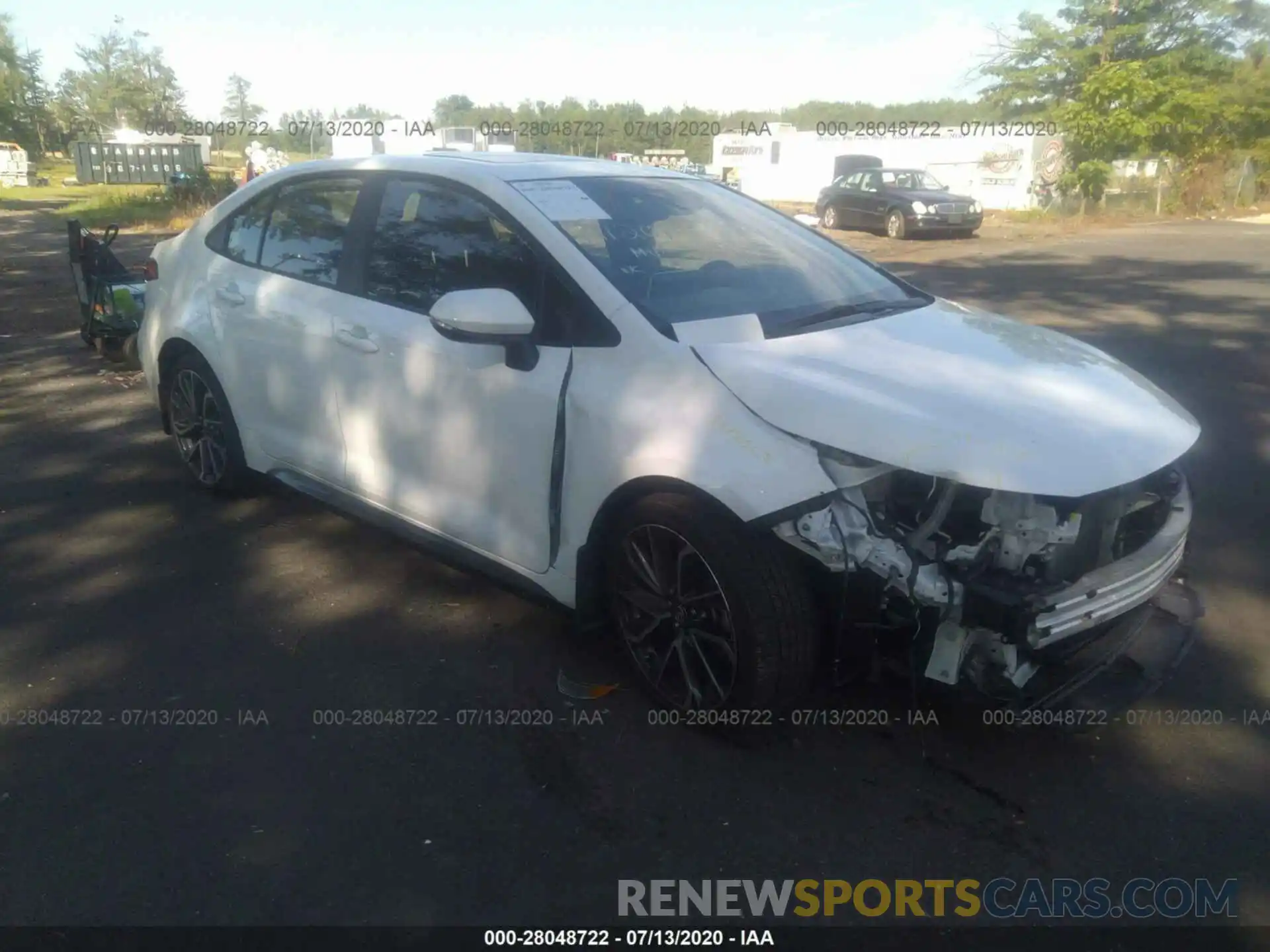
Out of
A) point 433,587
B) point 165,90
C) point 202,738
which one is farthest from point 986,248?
point 165,90

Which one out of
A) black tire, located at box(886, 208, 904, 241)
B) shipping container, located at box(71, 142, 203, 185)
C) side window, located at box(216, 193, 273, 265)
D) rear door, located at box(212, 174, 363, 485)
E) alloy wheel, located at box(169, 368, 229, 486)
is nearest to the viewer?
rear door, located at box(212, 174, 363, 485)

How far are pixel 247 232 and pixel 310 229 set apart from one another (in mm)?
534

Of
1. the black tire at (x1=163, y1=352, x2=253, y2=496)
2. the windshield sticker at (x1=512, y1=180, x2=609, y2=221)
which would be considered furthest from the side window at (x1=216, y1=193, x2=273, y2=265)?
the windshield sticker at (x1=512, y1=180, x2=609, y2=221)

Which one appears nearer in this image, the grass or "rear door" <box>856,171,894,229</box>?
the grass

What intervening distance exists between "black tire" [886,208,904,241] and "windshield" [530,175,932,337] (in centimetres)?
1849

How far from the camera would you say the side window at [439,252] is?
141 inches

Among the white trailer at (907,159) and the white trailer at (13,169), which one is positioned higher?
the white trailer at (907,159)

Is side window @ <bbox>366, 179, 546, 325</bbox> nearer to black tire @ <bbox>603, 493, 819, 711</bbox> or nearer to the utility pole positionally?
black tire @ <bbox>603, 493, 819, 711</bbox>

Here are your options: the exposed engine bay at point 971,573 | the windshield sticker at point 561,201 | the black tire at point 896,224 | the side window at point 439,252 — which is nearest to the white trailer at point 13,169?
the black tire at point 896,224

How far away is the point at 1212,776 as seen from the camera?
3.05m

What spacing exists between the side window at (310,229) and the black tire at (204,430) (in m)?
0.71

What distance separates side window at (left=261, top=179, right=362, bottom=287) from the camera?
4.24m

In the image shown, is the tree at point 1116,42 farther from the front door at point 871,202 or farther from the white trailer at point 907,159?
the front door at point 871,202

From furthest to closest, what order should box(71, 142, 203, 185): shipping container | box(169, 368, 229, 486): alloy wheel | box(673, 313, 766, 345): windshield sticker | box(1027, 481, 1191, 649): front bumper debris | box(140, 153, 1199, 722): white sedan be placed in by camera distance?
box(71, 142, 203, 185): shipping container → box(169, 368, 229, 486): alloy wheel → box(673, 313, 766, 345): windshield sticker → box(140, 153, 1199, 722): white sedan → box(1027, 481, 1191, 649): front bumper debris
